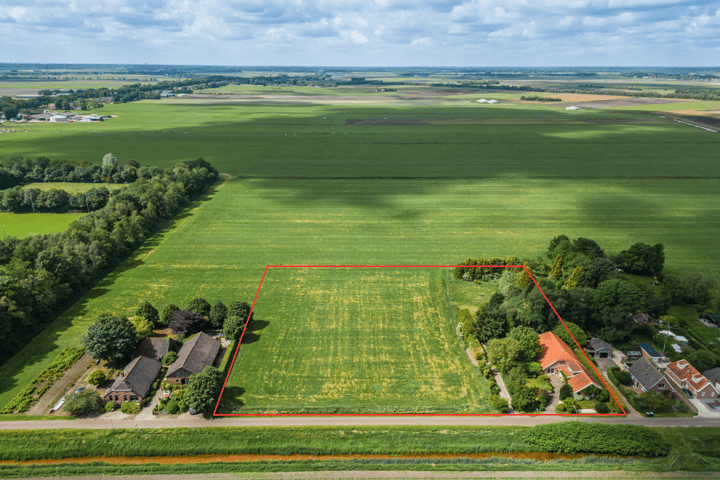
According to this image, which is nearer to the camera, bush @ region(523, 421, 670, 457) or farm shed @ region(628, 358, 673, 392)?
bush @ region(523, 421, 670, 457)

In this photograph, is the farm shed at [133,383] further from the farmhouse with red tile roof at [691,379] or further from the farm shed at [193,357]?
the farmhouse with red tile roof at [691,379]

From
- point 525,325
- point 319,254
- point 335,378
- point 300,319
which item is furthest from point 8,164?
point 525,325

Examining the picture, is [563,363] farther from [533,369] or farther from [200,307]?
[200,307]

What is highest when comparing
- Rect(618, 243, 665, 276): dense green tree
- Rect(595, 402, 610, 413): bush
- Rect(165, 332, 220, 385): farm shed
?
Rect(618, 243, 665, 276): dense green tree

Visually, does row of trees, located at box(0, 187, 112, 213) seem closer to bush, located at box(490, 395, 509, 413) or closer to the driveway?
bush, located at box(490, 395, 509, 413)

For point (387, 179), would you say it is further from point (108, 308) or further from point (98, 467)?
point (98, 467)

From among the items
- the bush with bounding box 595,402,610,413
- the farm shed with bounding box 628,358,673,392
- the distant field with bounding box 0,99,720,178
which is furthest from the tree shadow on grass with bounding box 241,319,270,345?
the distant field with bounding box 0,99,720,178

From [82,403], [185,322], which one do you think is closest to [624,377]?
[185,322]
